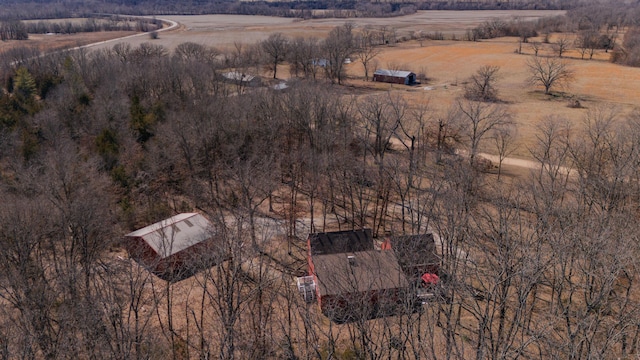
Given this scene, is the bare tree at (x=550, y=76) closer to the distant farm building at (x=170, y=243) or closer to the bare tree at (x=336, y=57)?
the bare tree at (x=336, y=57)

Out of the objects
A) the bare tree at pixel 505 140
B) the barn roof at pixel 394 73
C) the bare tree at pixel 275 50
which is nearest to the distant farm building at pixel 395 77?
the barn roof at pixel 394 73

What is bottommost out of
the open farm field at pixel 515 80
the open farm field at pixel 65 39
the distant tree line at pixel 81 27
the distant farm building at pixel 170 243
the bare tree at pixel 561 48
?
the distant farm building at pixel 170 243

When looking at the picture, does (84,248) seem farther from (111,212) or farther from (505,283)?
(505,283)

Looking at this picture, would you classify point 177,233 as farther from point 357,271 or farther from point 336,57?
point 336,57

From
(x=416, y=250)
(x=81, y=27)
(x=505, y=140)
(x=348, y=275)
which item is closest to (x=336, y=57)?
(x=505, y=140)

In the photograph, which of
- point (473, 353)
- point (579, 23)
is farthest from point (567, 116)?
point (579, 23)

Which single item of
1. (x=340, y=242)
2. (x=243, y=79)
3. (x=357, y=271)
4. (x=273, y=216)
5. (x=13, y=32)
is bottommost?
(x=273, y=216)
